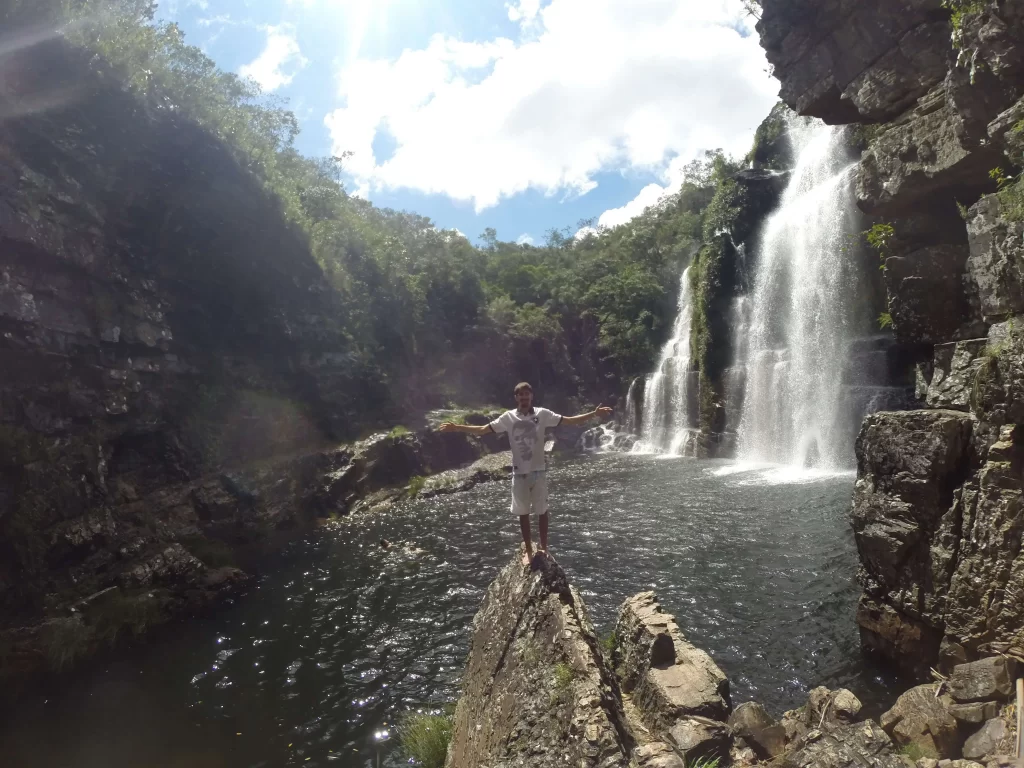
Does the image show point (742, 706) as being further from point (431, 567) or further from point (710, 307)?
point (710, 307)

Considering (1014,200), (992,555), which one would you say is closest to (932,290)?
(1014,200)

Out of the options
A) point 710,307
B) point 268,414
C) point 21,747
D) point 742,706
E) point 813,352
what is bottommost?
point 21,747

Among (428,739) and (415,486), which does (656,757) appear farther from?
(415,486)

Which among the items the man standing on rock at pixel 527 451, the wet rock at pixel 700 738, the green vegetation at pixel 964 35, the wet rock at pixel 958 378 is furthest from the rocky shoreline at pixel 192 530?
the green vegetation at pixel 964 35

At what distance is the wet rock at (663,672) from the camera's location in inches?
261

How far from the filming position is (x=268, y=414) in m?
29.5

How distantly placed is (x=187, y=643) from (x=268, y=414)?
1808cm

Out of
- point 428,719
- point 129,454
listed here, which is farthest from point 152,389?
point 428,719

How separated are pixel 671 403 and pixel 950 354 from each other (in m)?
28.9

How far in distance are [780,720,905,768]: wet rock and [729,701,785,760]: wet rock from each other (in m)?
1.27

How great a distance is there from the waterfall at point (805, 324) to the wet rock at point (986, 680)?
18363mm

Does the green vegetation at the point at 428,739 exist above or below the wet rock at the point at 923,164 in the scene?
below

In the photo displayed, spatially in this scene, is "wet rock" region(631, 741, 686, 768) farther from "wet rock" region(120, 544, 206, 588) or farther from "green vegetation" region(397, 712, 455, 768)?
"wet rock" region(120, 544, 206, 588)

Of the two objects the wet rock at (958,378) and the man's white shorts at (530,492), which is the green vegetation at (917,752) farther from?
the wet rock at (958,378)
